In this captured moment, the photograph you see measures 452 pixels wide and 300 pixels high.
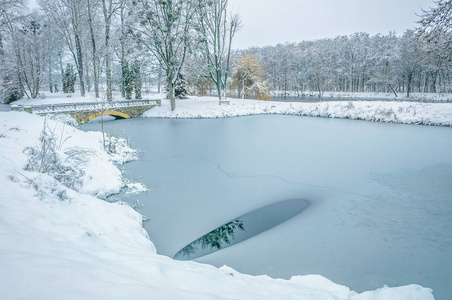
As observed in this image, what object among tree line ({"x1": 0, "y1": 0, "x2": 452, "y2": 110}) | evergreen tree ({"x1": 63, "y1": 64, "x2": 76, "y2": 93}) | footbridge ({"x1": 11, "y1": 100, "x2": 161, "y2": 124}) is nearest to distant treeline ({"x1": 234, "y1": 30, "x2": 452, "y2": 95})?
tree line ({"x1": 0, "y1": 0, "x2": 452, "y2": 110})

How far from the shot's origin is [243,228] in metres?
5.53

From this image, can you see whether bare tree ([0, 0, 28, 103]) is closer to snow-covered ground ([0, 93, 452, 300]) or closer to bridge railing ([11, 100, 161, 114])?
bridge railing ([11, 100, 161, 114])

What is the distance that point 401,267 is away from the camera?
13.5 feet

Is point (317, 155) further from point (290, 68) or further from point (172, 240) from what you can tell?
point (290, 68)

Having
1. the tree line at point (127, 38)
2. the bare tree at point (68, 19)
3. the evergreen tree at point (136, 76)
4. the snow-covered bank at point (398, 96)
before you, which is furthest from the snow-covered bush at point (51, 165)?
the snow-covered bank at point (398, 96)

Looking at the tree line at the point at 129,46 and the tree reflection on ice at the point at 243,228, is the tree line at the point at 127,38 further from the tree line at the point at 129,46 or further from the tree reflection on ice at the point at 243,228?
the tree reflection on ice at the point at 243,228

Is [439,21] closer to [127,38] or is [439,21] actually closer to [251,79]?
[127,38]

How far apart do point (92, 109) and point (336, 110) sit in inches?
811

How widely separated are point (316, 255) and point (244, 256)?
1229 mm

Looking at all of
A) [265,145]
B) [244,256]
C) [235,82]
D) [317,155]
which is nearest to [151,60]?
[235,82]

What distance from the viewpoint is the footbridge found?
682 inches

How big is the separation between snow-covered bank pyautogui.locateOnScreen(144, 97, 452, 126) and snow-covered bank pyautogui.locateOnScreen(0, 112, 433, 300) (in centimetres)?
1946

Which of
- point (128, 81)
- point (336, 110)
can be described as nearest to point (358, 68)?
point (336, 110)

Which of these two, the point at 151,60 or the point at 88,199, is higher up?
the point at 151,60
